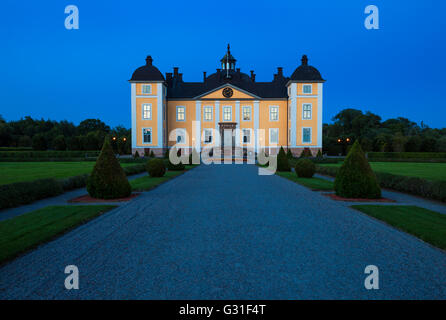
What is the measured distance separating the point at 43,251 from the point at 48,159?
108 ft

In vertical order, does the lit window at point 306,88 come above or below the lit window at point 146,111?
above

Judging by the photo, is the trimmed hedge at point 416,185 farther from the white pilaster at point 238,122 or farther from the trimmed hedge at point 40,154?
the trimmed hedge at point 40,154

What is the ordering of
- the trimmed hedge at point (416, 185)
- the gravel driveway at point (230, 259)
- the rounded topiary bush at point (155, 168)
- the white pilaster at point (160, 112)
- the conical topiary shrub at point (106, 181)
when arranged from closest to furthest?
1. the gravel driveway at point (230, 259)
2. the trimmed hedge at point (416, 185)
3. the conical topiary shrub at point (106, 181)
4. the rounded topiary bush at point (155, 168)
5. the white pilaster at point (160, 112)

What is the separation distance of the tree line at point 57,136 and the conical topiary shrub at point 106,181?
3357cm

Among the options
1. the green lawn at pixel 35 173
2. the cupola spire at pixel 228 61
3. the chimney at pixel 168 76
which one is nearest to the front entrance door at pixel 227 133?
the cupola spire at pixel 228 61

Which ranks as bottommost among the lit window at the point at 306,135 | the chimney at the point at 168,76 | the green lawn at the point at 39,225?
the green lawn at the point at 39,225

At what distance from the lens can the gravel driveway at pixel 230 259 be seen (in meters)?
3.59

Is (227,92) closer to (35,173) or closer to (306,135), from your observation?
(306,135)

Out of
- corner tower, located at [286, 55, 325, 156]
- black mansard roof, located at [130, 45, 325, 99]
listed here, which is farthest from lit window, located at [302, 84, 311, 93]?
black mansard roof, located at [130, 45, 325, 99]

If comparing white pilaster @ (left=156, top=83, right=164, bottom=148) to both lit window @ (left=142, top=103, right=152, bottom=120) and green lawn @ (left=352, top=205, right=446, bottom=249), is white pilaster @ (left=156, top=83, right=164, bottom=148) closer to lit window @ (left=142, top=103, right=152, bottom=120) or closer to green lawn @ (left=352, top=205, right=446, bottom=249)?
lit window @ (left=142, top=103, right=152, bottom=120)

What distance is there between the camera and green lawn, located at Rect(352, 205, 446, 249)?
567 cm

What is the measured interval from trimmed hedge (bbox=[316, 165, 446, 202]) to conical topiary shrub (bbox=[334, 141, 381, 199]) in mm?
1580

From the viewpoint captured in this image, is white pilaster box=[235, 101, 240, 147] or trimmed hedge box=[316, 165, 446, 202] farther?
white pilaster box=[235, 101, 240, 147]
